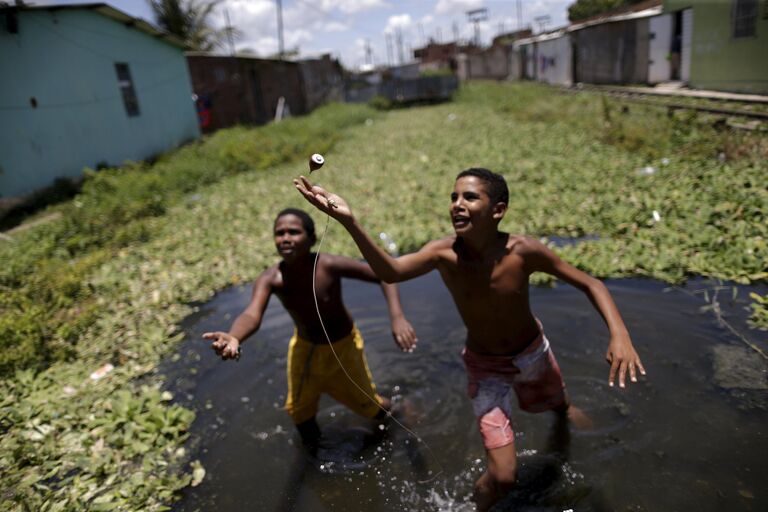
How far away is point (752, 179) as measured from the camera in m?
6.14

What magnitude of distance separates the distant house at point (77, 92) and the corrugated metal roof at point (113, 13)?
0.08ft

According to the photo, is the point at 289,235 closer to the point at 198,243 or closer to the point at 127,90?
the point at 198,243

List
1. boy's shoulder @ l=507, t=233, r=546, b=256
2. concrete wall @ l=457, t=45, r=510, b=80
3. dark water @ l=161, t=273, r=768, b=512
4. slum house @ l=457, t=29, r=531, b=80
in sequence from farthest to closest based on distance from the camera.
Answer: concrete wall @ l=457, t=45, r=510, b=80
slum house @ l=457, t=29, r=531, b=80
dark water @ l=161, t=273, r=768, b=512
boy's shoulder @ l=507, t=233, r=546, b=256

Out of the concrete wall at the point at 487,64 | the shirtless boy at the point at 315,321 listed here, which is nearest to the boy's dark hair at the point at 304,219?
the shirtless boy at the point at 315,321

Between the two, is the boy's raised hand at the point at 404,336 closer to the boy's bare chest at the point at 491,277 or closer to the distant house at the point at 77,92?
the boy's bare chest at the point at 491,277

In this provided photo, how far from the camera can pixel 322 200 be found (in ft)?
7.36

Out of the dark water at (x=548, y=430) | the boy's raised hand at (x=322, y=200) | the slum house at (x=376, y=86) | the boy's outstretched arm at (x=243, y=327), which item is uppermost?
the slum house at (x=376, y=86)

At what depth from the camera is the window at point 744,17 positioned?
42.0ft

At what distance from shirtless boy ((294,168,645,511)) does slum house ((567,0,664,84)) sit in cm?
2082

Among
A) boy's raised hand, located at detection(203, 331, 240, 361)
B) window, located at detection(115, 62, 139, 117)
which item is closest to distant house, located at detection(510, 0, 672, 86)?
window, located at detection(115, 62, 139, 117)

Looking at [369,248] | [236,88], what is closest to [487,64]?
[236,88]

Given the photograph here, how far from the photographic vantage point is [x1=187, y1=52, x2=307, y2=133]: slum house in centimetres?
2091

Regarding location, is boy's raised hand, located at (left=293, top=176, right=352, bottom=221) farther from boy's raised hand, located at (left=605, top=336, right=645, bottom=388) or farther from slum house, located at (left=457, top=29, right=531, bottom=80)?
slum house, located at (left=457, top=29, right=531, bottom=80)

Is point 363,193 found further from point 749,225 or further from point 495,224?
point 495,224
